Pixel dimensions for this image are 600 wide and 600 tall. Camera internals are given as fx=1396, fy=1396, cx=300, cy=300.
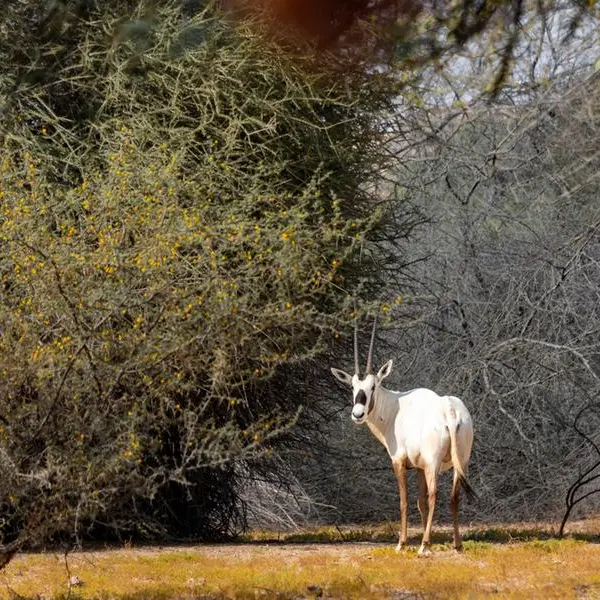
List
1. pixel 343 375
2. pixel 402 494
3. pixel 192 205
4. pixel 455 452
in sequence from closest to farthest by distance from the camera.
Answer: pixel 455 452 → pixel 402 494 → pixel 343 375 → pixel 192 205

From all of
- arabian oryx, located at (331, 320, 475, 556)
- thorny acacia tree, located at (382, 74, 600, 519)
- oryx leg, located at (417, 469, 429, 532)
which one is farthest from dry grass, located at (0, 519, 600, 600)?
thorny acacia tree, located at (382, 74, 600, 519)

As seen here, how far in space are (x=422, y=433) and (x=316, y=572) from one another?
183 centimetres

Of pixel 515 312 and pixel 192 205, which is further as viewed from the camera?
pixel 515 312

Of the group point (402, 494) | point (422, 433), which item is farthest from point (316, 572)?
point (422, 433)

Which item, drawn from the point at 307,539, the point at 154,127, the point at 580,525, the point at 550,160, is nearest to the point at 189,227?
the point at 154,127

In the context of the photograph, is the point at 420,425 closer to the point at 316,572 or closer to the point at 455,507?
the point at 455,507

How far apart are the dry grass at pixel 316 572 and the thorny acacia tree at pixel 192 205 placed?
22.4 inches

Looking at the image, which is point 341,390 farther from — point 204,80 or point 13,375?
point 13,375

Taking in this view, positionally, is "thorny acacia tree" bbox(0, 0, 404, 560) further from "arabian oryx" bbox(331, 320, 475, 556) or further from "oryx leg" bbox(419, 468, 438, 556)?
"oryx leg" bbox(419, 468, 438, 556)

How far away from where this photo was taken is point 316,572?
1037 centimetres

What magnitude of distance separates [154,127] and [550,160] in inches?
278

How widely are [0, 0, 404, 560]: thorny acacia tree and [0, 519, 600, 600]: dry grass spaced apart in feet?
1.86

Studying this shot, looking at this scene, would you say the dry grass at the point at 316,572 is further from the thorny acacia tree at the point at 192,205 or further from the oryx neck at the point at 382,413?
the oryx neck at the point at 382,413

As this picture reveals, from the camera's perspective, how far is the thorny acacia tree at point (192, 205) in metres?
11.4
